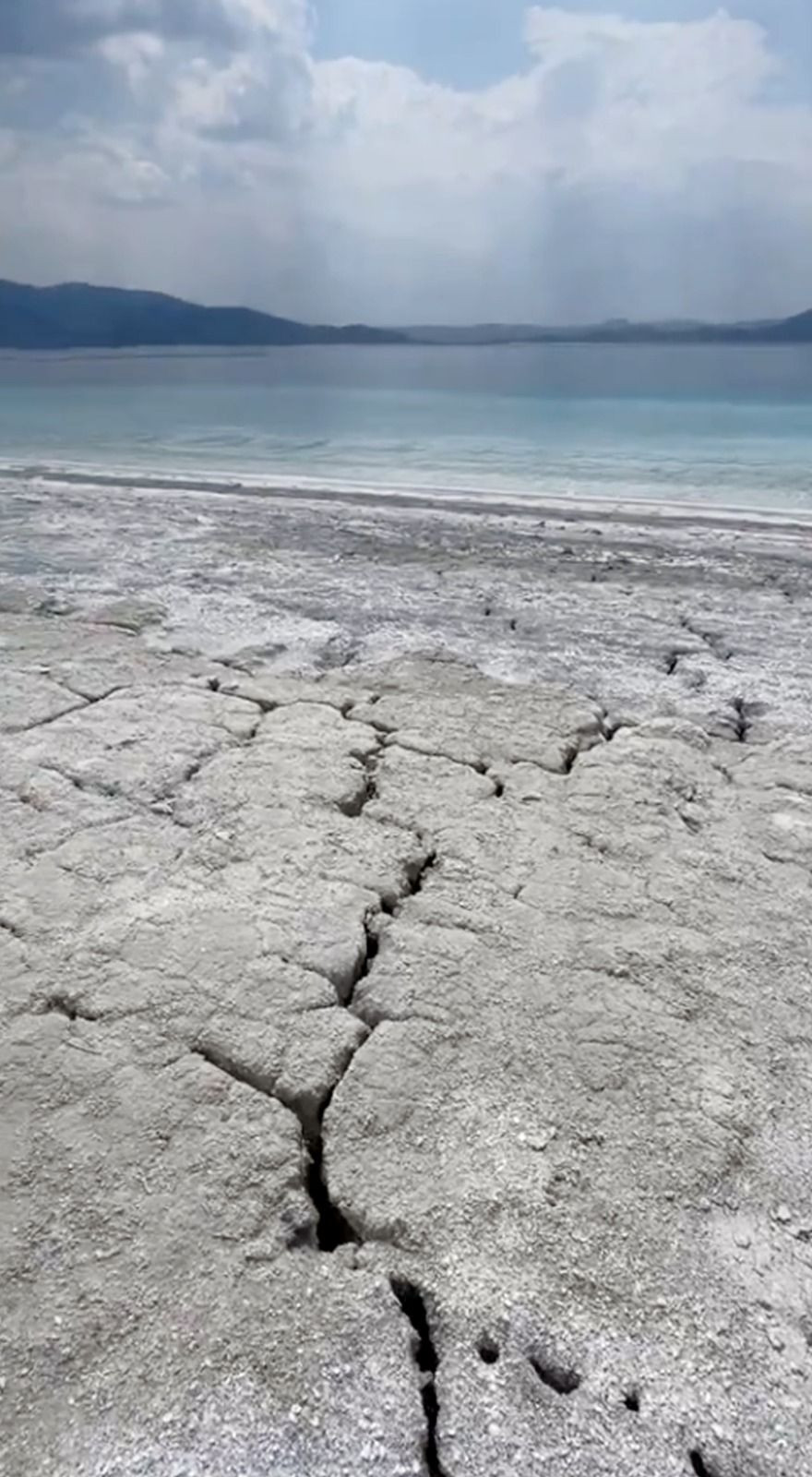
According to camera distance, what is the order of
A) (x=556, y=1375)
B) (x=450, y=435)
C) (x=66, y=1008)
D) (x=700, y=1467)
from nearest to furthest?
(x=700, y=1467)
(x=556, y=1375)
(x=66, y=1008)
(x=450, y=435)

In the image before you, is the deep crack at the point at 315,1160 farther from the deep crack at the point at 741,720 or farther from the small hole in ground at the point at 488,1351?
the deep crack at the point at 741,720

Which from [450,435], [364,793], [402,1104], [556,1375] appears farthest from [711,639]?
[450,435]

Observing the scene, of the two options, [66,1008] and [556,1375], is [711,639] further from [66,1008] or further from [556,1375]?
[556,1375]

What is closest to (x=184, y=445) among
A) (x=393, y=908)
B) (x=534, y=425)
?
(x=534, y=425)

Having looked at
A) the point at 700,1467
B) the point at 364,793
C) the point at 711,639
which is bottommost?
the point at 700,1467

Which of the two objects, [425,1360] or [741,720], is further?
[741,720]

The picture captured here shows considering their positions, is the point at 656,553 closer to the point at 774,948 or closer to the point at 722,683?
the point at 722,683

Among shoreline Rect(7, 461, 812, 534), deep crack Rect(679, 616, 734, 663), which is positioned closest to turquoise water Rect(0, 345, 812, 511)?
shoreline Rect(7, 461, 812, 534)

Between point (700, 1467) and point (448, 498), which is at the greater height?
point (448, 498)
